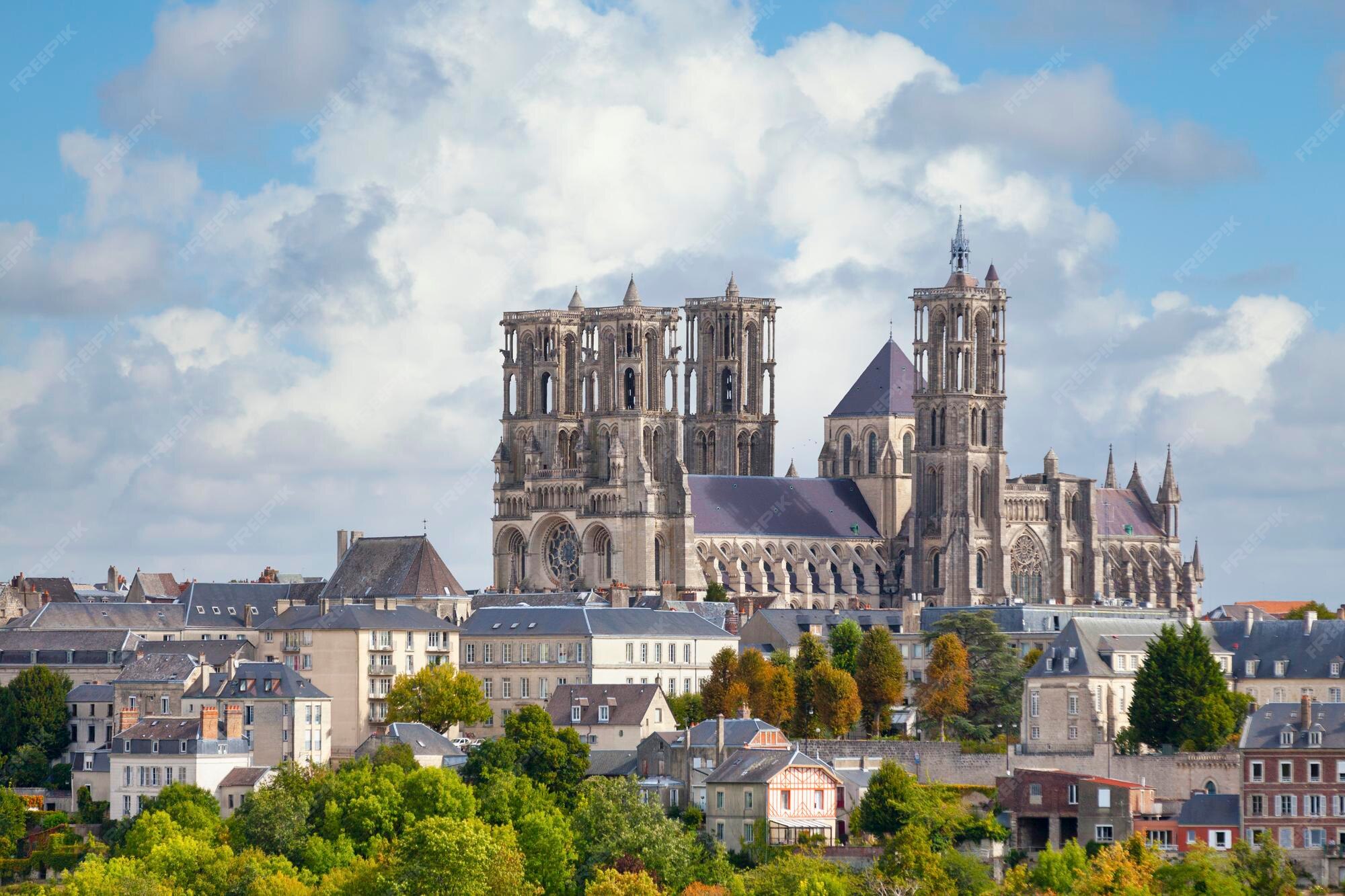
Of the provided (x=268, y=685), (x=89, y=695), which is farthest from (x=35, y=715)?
(x=268, y=685)

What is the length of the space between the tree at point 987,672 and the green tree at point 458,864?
24.2 metres

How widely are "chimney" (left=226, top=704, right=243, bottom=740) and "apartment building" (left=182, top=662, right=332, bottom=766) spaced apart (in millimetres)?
214

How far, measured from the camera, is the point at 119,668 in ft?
422

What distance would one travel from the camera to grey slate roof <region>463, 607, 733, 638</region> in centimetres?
12244

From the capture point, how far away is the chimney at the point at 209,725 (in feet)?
366

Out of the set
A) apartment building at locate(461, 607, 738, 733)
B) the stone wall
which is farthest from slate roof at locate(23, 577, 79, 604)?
the stone wall

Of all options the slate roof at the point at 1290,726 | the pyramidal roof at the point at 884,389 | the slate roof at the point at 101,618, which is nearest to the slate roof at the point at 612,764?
the slate roof at the point at 1290,726

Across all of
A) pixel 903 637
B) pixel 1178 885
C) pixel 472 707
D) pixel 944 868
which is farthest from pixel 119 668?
pixel 1178 885

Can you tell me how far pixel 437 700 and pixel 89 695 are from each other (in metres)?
15.0

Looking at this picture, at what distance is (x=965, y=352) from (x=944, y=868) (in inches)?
2519

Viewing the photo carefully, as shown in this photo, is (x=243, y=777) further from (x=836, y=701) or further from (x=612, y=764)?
(x=836, y=701)

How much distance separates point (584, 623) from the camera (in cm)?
12238

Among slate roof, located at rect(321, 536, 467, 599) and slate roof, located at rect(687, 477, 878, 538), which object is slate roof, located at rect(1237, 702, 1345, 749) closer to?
slate roof, located at rect(321, 536, 467, 599)

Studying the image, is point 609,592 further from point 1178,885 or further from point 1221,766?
point 1178,885
